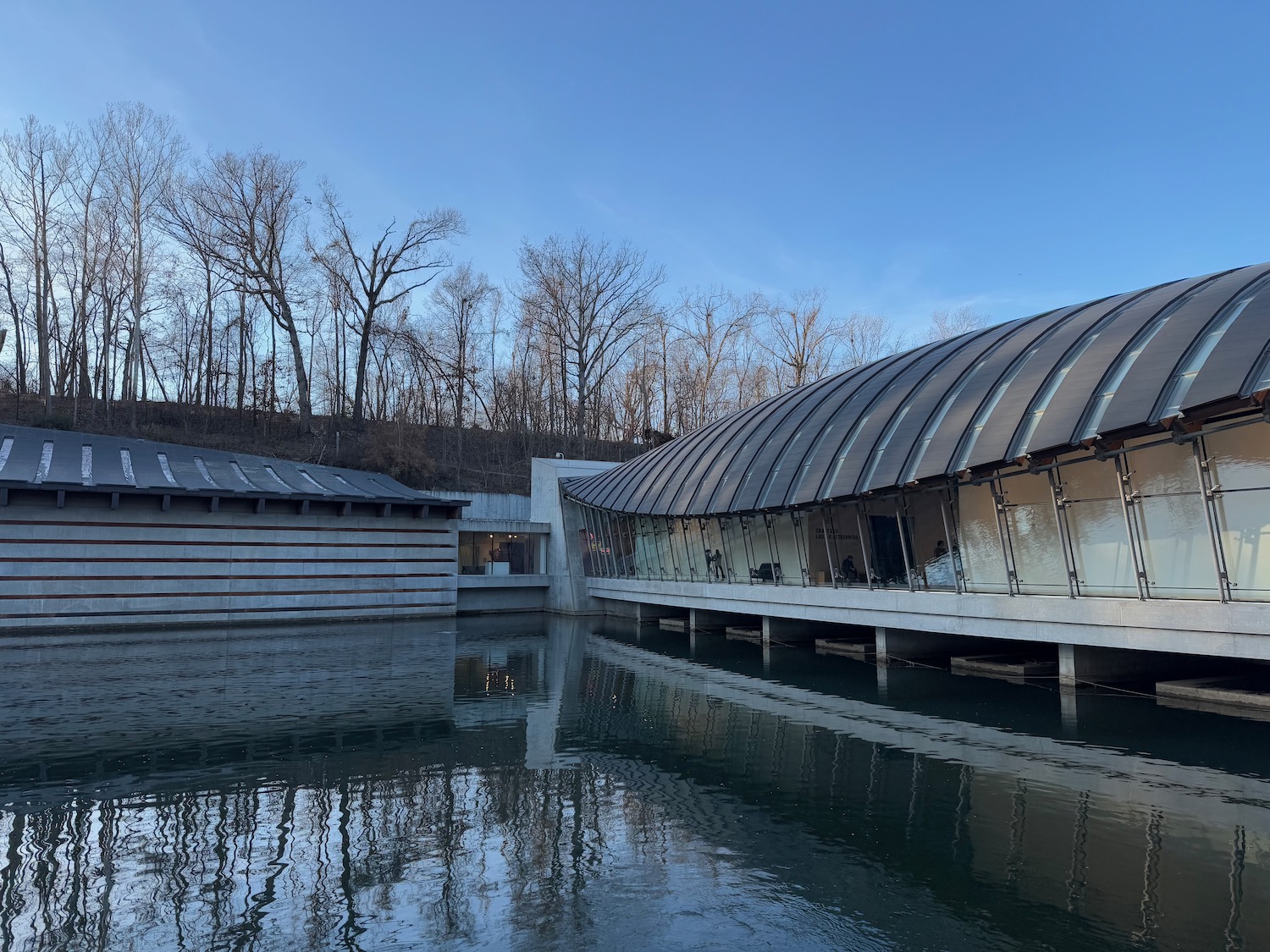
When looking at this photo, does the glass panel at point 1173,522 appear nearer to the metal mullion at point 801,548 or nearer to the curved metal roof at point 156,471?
the metal mullion at point 801,548

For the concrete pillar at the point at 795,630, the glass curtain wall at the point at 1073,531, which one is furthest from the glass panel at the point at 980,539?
the concrete pillar at the point at 795,630

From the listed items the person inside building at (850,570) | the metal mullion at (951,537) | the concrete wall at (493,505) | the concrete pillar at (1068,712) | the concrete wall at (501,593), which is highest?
the concrete wall at (493,505)

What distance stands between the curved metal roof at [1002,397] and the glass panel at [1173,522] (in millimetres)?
1328

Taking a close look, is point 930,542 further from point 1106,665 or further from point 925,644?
point 1106,665

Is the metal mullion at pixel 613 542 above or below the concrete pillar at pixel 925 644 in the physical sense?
above

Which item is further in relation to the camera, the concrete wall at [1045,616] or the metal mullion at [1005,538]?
the metal mullion at [1005,538]

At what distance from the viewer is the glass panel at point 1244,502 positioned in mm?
13188

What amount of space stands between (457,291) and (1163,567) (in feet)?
160

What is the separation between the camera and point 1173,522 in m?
14.5

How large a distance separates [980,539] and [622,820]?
1279 cm

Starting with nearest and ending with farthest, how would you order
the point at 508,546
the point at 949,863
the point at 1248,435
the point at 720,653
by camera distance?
1. the point at 949,863
2. the point at 1248,435
3. the point at 720,653
4. the point at 508,546

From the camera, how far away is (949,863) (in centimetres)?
719

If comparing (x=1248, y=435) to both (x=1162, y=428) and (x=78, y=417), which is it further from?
(x=78, y=417)

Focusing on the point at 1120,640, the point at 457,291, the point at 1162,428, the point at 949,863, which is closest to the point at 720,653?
the point at 1120,640
